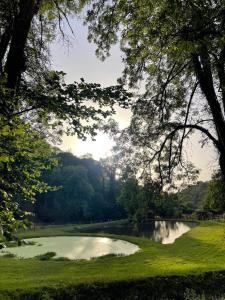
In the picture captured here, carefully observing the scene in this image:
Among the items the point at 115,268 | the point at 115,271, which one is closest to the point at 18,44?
the point at 115,271

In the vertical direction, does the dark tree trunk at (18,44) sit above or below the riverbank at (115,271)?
above

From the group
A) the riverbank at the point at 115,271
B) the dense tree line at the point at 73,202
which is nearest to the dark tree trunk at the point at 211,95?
the riverbank at the point at 115,271

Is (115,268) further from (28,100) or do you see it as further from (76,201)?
(76,201)

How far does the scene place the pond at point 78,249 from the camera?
33.5 metres

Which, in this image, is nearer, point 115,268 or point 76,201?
point 115,268

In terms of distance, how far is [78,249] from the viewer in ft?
121

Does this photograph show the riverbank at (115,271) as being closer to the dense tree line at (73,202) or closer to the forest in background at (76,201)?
the forest in background at (76,201)

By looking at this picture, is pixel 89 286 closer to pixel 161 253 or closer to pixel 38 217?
pixel 161 253

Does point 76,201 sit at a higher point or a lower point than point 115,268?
higher

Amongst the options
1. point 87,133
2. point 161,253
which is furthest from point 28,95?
point 161,253

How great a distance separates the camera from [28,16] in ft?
32.0

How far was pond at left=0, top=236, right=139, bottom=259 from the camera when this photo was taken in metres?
33.5

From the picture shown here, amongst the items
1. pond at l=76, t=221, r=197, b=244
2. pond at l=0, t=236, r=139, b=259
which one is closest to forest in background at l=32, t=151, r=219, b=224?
pond at l=76, t=221, r=197, b=244

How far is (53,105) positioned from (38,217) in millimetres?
88564
